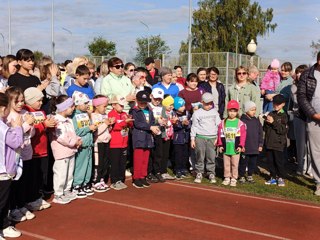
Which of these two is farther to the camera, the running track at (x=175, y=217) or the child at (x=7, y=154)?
the running track at (x=175, y=217)

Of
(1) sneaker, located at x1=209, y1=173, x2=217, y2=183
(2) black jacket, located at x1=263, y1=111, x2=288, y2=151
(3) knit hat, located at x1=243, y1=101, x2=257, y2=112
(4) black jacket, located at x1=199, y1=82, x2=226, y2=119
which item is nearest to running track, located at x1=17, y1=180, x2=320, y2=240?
(1) sneaker, located at x1=209, y1=173, x2=217, y2=183

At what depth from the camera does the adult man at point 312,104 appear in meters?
7.01

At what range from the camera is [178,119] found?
318 inches

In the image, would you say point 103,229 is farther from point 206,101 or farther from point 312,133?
point 312,133

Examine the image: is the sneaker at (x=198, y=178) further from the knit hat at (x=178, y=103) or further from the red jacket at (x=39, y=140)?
the red jacket at (x=39, y=140)

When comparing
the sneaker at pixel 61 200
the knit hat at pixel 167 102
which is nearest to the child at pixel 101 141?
the sneaker at pixel 61 200

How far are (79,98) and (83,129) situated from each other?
52 centimetres

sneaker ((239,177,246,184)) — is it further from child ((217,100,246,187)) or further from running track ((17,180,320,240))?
running track ((17,180,320,240))

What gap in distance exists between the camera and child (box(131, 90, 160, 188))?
7.31 metres

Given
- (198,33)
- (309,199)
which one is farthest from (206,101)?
(198,33)

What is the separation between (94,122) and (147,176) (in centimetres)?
183

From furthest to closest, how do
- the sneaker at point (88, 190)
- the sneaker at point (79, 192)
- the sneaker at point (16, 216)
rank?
the sneaker at point (88, 190) < the sneaker at point (79, 192) < the sneaker at point (16, 216)

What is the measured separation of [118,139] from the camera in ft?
23.7

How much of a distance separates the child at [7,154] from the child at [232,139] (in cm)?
399
